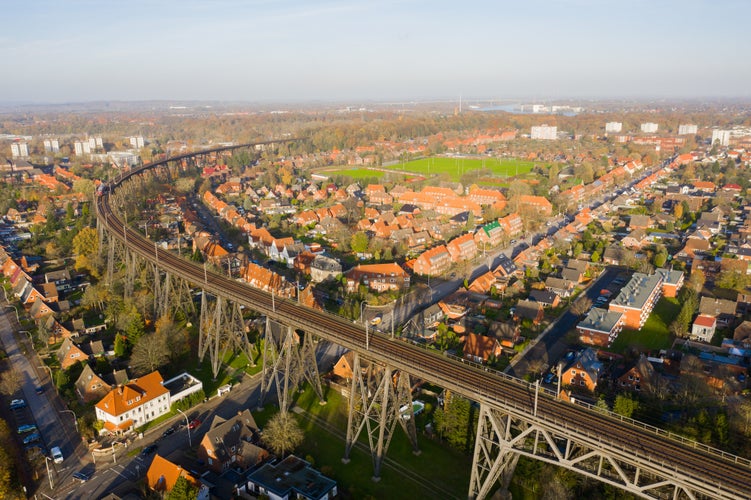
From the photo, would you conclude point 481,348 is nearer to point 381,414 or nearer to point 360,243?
point 381,414

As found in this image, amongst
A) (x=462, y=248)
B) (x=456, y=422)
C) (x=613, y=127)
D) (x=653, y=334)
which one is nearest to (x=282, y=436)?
(x=456, y=422)

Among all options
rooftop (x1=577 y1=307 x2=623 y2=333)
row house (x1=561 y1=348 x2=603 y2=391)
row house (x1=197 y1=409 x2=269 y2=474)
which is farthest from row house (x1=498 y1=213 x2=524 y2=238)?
row house (x1=197 y1=409 x2=269 y2=474)

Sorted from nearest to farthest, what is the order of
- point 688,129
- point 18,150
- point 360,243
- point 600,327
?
point 600,327
point 360,243
point 18,150
point 688,129

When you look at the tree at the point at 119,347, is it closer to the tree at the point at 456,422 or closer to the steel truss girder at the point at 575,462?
the tree at the point at 456,422

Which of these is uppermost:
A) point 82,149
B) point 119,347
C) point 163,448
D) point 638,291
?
point 82,149

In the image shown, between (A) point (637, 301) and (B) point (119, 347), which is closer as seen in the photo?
(B) point (119, 347)

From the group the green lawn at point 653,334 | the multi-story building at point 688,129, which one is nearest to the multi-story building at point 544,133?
the multi-story building at point 688,129
